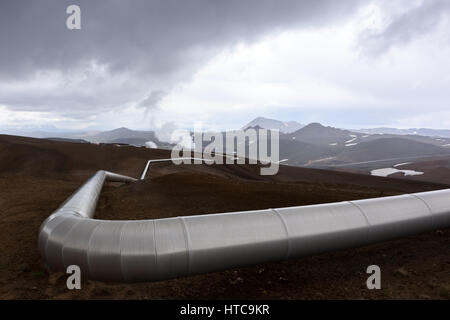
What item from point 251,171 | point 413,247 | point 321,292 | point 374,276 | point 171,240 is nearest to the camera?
point 171,240

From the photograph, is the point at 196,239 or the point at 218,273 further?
the point at 218,273

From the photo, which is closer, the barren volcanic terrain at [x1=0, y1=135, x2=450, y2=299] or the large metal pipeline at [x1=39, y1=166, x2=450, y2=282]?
the large metal pipeline at [x1=39, y1=166, x2=450, y2=282]

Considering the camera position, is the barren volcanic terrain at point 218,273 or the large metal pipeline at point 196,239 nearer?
the large metal pipeline at point 196,239

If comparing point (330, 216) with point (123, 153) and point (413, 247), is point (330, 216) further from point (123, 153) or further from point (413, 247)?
point (123, 153)

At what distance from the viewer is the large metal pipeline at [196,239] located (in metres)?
7.14

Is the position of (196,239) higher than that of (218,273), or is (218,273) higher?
(196,239)

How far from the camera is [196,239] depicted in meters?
7.44

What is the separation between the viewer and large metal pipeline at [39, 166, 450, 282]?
281 inches

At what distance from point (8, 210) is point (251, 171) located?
132 feet

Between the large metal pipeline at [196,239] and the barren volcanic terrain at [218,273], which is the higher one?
the large metal pipeline at [196,239]

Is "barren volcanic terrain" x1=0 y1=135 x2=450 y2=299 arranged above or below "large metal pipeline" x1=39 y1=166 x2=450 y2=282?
below

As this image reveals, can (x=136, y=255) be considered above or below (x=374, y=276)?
above

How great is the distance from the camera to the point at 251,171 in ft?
173
